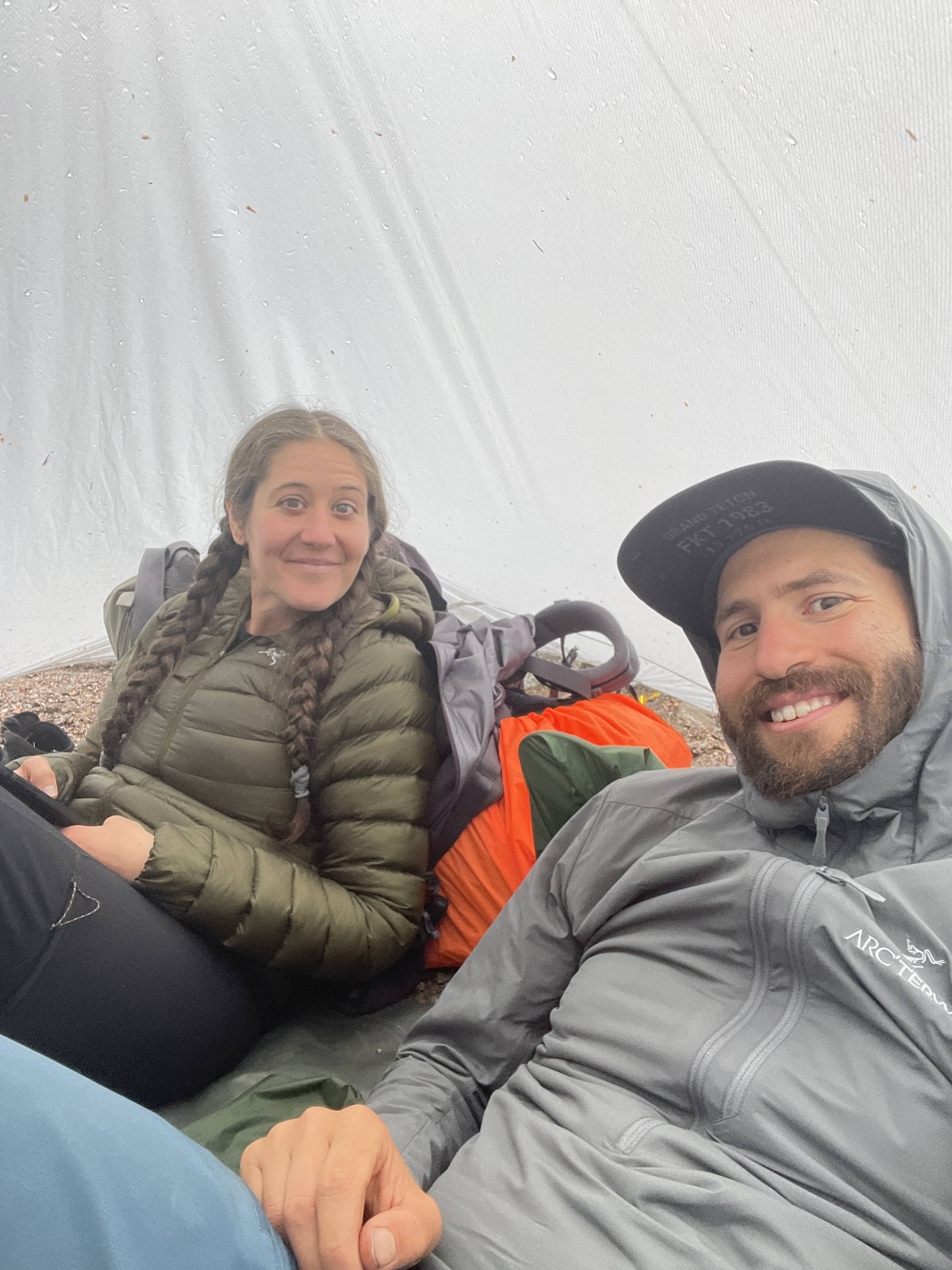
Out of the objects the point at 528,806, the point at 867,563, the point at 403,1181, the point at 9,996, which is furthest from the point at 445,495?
the point at 403,1181

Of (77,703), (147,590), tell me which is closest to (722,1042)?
(147,590)

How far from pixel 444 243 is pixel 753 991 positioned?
178cm

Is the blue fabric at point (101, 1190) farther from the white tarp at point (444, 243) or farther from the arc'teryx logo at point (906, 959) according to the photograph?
the white tarp at point (444, 243)

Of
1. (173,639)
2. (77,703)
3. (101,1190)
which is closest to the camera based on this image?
(101,1190)

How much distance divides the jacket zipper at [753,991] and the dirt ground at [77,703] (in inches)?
27.5

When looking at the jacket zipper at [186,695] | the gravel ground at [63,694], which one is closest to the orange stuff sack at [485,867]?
the jacket zipper at [186,695]

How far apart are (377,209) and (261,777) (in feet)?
4.58

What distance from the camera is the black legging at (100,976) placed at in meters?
0.91

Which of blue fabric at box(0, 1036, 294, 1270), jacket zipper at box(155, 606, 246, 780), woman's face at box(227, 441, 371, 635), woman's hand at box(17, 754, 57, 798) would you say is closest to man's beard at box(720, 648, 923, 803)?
blue fabric at box(0, 1036, 294, 1270)

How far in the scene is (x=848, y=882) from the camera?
75cm

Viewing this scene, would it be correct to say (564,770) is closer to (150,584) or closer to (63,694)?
(150,584)

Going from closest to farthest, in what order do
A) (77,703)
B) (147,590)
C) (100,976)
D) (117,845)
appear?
(100,976) < (117,845) < (147,590) < (77,703)

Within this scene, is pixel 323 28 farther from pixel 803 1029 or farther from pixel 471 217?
pixel 803 1029

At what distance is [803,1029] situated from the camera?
0.71 m
